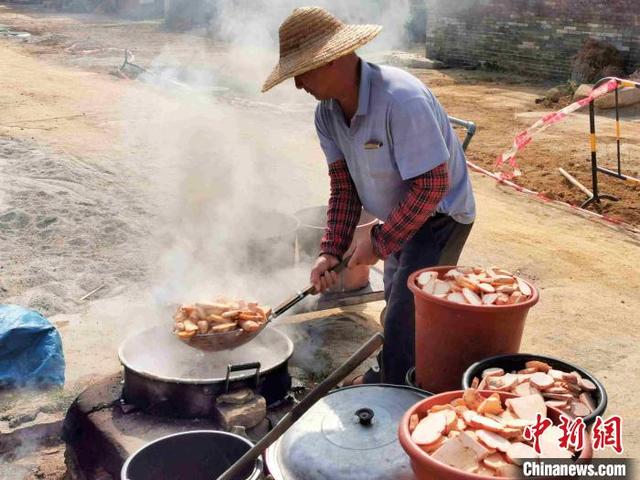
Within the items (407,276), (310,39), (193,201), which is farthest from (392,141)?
(193,201)

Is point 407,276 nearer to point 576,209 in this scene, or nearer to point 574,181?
point 576,209

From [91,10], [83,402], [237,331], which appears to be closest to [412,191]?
[237,331]

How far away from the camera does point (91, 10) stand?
40250 millimetres

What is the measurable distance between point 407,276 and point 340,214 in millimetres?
521

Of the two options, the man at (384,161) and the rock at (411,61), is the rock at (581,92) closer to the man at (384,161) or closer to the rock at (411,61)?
the rock at (411,61)

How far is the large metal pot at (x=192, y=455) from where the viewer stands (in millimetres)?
3195

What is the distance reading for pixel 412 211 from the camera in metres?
3.57

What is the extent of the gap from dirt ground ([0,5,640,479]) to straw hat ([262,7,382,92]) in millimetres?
2467

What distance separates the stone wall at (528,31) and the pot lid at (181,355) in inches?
582

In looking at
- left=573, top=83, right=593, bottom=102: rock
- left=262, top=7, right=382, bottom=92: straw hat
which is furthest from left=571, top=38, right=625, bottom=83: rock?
left=262, top=7, right=382, bottom=92: straw hat

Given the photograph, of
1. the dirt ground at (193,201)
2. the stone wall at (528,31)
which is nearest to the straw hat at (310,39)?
the dirt ground at (193,201)

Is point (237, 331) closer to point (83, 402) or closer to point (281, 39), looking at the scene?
point (83, 402)

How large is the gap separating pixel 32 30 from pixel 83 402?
29825 mm

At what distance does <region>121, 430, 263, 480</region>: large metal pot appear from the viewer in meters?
3.20
